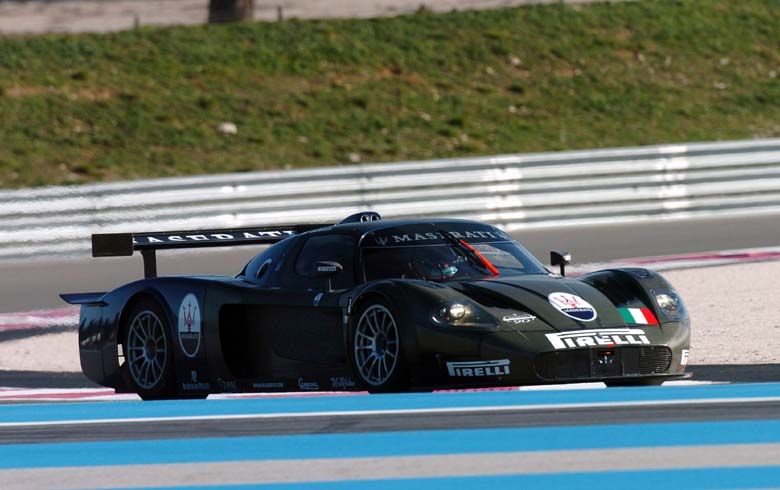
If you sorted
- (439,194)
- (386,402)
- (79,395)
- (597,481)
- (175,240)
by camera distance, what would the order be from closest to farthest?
(597,481) < (386,402) < (175,240) < (79,395) < (439,194)

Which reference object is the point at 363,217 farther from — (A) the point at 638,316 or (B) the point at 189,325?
(A) the point at 638,316

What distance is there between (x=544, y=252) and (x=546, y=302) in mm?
8789

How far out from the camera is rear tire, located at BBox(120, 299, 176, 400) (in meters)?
8.94

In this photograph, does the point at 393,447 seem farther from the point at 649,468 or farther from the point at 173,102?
the point at 173,102

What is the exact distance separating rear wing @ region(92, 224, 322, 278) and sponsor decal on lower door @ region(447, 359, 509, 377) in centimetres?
204

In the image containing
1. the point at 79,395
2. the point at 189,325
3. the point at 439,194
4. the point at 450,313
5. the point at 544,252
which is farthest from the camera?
the point at 439,194

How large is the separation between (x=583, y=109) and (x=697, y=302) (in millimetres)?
14478

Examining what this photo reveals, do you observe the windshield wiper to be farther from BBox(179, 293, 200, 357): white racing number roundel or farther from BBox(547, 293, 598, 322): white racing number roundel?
BBox(179, 293, 200, 357): white racing number roundel

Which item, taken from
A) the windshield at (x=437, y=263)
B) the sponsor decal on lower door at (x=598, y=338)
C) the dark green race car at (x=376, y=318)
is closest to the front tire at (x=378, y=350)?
the dark green race car at (x=376, y=318)

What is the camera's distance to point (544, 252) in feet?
54.4

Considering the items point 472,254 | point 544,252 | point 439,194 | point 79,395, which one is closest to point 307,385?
point 472,254

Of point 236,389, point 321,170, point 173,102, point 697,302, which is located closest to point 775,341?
point 697,302

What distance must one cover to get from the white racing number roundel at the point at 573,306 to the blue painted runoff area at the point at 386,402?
0.89m

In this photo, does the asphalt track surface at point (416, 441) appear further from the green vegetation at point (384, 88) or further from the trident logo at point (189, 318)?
the green vegetation at point (384, 88)
